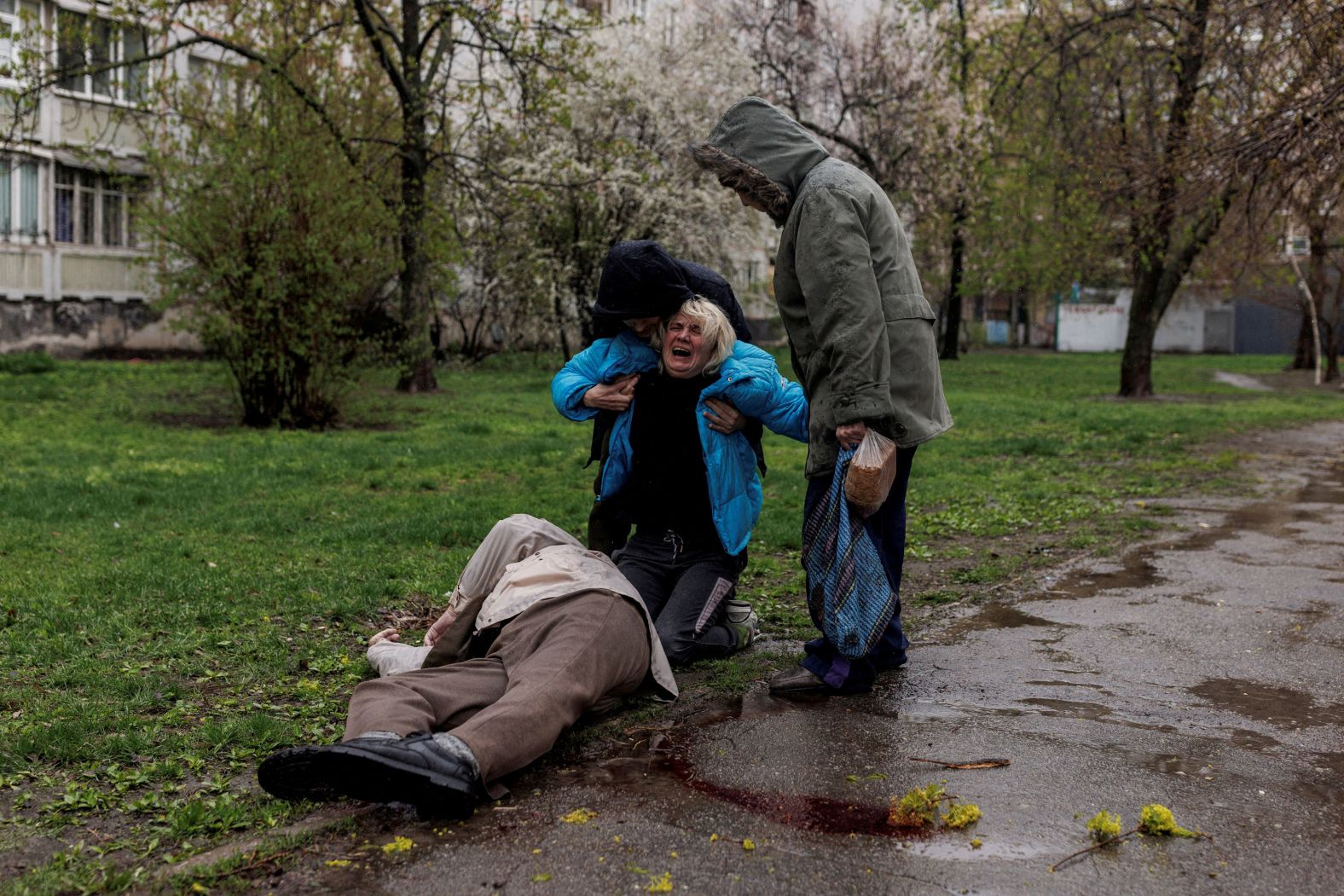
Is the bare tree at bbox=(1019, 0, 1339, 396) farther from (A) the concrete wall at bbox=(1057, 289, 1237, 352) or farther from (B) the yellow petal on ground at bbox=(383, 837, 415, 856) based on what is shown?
(A) the concrete wall at bbox=(1057, 289, 1237, 352)

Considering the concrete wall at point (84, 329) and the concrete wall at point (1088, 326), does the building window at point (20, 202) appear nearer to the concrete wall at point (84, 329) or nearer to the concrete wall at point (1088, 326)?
the concrete wall at point (84, 329)

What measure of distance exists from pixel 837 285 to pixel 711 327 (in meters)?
0.80

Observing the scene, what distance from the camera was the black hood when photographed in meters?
4.74

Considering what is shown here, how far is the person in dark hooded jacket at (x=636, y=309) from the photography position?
4.75 metres

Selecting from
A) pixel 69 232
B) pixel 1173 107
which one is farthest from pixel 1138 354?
pixel 69 232

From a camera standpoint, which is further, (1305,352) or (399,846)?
(1305,352)

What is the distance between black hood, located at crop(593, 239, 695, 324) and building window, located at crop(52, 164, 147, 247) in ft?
78.3

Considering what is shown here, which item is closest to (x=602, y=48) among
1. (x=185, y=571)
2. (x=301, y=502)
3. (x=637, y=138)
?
(x=637, y=138)

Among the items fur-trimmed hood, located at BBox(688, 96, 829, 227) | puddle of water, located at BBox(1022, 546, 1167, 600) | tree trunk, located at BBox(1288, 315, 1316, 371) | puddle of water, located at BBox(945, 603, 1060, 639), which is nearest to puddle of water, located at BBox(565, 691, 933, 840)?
puddle of water, located at BBox(945, 603, 1060, 639)

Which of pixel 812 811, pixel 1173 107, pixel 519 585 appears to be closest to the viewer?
pixel 812 811

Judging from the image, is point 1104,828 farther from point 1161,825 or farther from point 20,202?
point 20,202

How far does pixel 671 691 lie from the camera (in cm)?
425

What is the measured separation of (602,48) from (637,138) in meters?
2.01

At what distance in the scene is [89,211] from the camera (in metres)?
26.9
